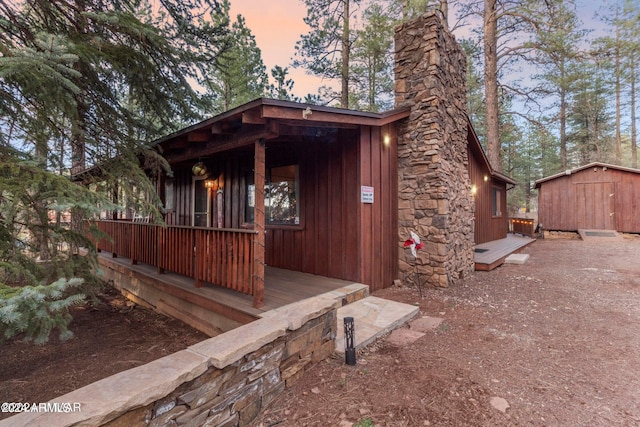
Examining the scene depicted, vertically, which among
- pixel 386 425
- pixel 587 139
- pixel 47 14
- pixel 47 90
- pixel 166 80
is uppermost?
pixel 587 139

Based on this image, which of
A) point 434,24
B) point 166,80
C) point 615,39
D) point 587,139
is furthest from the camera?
point 587,139

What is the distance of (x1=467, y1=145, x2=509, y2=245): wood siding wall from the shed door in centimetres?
437

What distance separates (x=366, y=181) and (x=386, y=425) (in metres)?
3.31

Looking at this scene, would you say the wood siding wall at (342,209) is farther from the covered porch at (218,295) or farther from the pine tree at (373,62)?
the pine tree at (373,62)

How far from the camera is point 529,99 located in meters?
12.5

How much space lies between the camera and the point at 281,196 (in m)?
5.74

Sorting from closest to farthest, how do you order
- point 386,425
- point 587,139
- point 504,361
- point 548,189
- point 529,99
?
point 386,425 < point 504,361 < point 529,99 < point 548,189 < point 587,139

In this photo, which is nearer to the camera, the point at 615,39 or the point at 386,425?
the point at 386,425

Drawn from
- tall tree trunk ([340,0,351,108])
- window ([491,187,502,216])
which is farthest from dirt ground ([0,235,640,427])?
tall tree trunk ([340,0,351,108])

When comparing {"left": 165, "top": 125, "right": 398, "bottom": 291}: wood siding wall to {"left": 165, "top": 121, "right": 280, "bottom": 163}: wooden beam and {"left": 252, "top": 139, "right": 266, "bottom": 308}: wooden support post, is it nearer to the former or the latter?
{"left": 165, "top": 121, "right": 280, "bottom": 163}: wooden beam

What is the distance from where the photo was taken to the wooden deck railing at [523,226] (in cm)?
1304

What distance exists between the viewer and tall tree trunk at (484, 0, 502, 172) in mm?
10789

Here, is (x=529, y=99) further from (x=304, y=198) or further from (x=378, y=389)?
(x=378, y=389)

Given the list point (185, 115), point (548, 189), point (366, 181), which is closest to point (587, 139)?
point (548, 189)
